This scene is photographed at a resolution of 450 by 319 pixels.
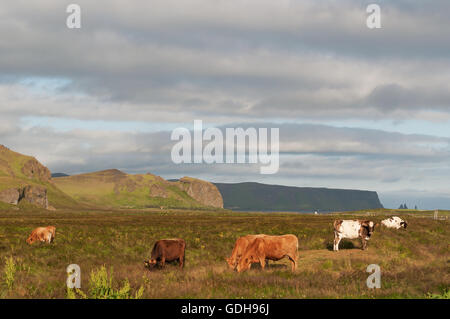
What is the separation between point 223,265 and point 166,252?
3462 mm

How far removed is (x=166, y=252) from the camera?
2636 centimetres

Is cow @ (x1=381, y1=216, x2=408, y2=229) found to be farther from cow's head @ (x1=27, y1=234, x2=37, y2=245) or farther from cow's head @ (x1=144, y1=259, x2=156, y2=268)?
cow's head @ (x1=27, y1=234, x2=37, y2=245)

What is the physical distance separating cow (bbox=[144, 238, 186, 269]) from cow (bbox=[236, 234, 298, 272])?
3.98 metres

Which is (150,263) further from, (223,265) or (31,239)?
(31,239)

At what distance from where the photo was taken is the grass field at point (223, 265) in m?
17.6

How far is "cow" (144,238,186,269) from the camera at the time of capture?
85.4ft

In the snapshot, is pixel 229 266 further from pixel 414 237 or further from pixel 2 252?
pixel 414 237

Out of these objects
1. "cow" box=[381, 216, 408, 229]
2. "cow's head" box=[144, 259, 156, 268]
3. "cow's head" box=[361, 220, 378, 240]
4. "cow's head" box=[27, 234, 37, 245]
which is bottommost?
"cow's head" box=[144, 259, 156, 268]

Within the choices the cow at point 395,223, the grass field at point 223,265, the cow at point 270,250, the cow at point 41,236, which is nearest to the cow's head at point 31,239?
the cow at point 41,236

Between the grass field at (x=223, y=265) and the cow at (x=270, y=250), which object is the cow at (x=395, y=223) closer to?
the grass field at (x=223, y=265)

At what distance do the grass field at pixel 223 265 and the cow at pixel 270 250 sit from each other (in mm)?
657

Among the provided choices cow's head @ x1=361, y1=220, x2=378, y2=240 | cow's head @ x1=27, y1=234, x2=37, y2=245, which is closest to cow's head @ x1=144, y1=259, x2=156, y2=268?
cow's head @ x1=27, y1=234, x2=37, y2=245
